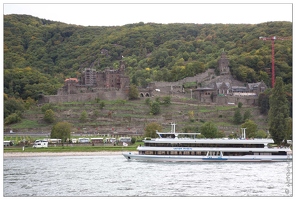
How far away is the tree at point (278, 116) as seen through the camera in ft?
279

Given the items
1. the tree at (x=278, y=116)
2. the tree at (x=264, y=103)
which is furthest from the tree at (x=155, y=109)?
the tree at (x=278, y=116)

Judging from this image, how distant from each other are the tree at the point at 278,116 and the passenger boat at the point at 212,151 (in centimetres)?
1047

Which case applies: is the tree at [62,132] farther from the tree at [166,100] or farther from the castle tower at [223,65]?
the castle tower at [223,65]

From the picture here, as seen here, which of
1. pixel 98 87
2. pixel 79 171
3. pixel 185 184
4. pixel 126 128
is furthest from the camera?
pixel 98 87

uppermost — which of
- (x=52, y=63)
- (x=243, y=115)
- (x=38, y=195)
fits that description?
(x=52, y=63)

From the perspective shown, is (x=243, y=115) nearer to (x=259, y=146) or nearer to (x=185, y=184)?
(x=259, y=146)

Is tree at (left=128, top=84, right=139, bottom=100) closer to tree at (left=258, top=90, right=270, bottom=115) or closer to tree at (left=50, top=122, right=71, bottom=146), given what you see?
tree at (left=258, top=90, right=270, bottom=115)

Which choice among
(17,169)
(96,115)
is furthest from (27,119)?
(17,169)

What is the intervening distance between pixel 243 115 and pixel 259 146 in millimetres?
37925

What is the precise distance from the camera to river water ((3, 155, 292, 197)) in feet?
171

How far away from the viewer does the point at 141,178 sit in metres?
60.1

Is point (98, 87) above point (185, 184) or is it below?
above

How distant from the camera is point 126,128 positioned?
108562 millimetres

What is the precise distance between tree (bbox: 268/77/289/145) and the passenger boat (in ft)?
34.3
